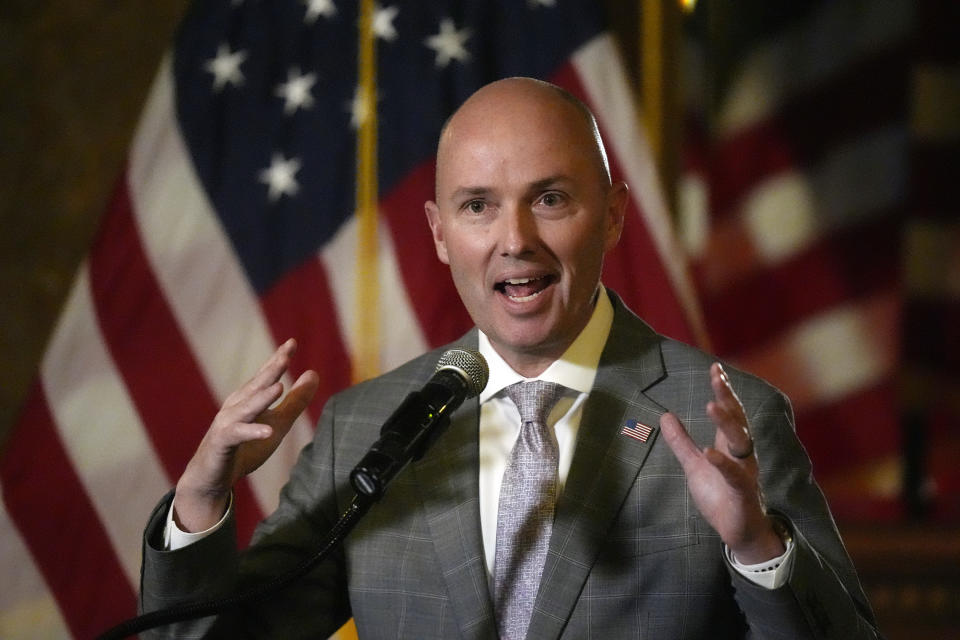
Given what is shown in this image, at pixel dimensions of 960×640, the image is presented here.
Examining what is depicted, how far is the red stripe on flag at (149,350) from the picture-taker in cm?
226

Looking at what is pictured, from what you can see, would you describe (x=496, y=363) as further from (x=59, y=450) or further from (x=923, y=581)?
(x=923, y=581)

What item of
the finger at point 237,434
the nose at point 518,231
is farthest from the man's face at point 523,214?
the finger at point 237,434

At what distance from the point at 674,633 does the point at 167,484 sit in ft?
4.51

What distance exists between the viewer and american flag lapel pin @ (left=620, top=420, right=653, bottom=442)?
4.34ft

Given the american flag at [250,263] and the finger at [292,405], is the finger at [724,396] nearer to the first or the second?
the finger at [292,405]

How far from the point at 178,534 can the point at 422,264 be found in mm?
1139

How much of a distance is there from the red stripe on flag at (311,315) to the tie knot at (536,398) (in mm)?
983

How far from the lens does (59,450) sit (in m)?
2.26

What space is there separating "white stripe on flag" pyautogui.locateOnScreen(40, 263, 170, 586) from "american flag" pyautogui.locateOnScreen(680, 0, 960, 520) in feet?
5.09

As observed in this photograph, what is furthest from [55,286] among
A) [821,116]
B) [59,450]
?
[821,116]

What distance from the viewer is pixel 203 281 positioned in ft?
7.58

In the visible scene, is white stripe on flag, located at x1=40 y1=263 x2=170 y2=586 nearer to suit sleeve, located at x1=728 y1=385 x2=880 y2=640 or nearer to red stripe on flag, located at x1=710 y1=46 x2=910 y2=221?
suit sleeve, located at x1=728 y1=385 x2=880 y2=640

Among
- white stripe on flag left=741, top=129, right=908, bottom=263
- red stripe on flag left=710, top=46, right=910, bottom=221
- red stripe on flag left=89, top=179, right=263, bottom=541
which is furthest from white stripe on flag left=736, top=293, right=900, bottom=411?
red stripe on flag left=89, top=179, right=263, bottom=541

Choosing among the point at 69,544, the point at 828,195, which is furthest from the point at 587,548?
the point at 828,195
